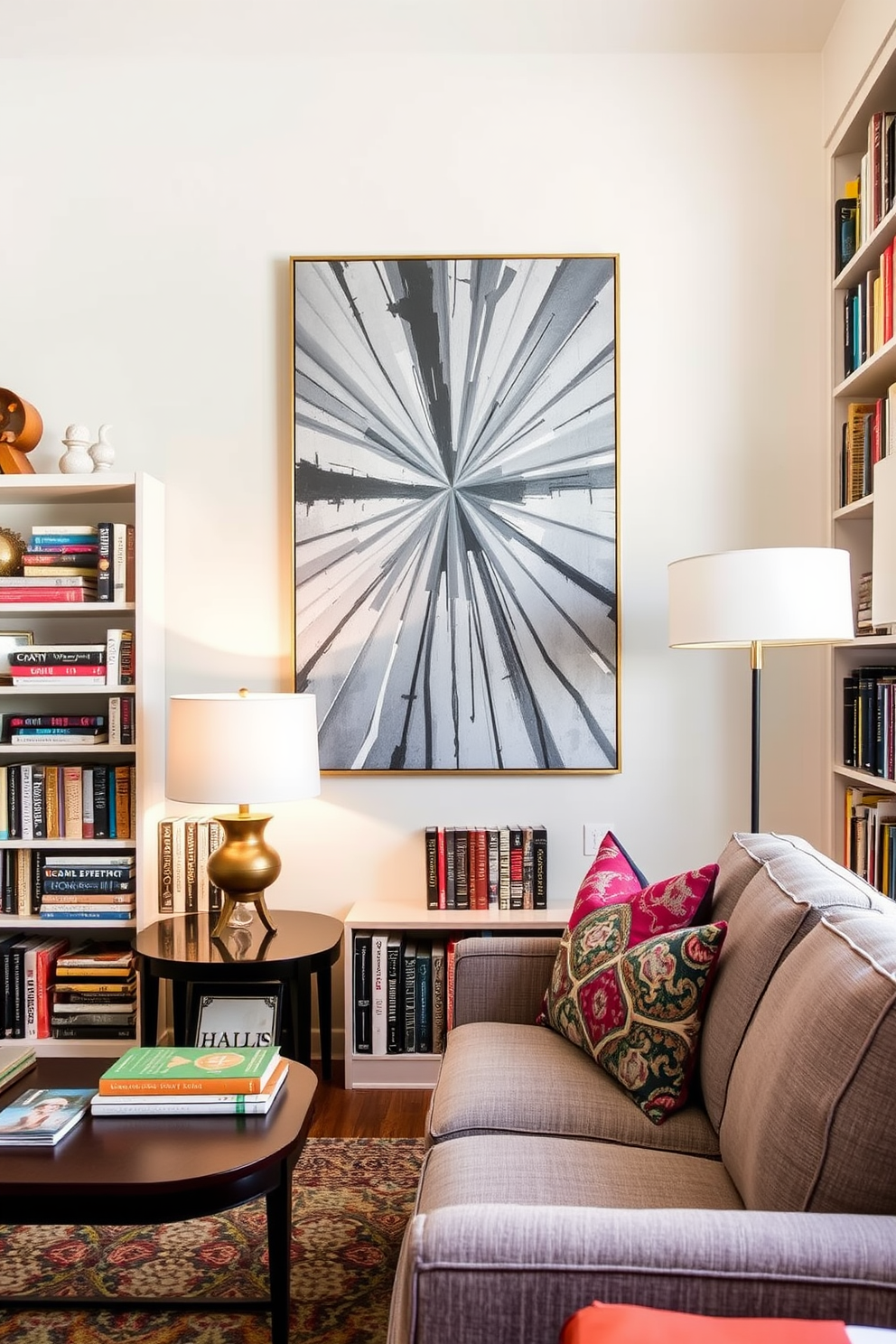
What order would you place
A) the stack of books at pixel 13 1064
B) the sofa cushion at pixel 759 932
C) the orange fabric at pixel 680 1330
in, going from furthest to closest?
1. the stack of books at pixel 13 1064
2. the sofa cushion at pixel 759 932
3. the orange fabric at pixel 680 1330

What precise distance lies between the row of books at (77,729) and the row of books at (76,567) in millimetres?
334

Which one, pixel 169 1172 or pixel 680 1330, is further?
pixel 169 1172

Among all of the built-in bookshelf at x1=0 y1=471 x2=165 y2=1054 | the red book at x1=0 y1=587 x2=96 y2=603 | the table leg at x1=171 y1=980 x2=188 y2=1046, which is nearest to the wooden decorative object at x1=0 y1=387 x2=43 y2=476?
the built-in bookshelf at x1=0 y1=471 x2=165 y2=1054

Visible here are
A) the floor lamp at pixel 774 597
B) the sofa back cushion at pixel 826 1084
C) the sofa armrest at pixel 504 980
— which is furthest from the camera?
the floor lamp at pixel 774 597

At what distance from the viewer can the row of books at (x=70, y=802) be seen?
292 centimetres

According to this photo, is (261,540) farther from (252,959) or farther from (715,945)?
(715,945)

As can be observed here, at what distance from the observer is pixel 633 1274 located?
3.39 ft

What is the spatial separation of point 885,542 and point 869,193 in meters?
2.07

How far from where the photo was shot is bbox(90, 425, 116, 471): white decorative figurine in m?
2.93

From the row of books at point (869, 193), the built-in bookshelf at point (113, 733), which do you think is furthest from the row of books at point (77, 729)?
the row of books at point (869, 193)

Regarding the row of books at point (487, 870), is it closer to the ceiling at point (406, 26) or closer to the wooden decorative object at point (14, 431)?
the wooden decorative object at point (14, 431)

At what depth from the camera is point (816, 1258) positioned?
1032mm

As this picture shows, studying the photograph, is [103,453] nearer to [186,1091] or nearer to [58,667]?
[58,667]

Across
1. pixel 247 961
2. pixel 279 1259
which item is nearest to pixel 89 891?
pixel 247 961
